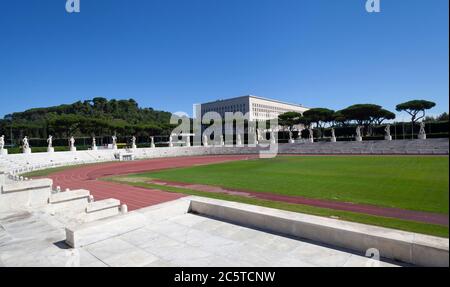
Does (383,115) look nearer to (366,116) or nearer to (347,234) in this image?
(366,116)

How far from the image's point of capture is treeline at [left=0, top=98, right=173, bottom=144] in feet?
187

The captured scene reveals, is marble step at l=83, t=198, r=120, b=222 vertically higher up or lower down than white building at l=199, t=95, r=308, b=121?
lower down

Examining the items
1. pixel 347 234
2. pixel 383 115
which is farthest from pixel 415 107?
pixel 347 234

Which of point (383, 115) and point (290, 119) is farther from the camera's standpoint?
point (290, 119)

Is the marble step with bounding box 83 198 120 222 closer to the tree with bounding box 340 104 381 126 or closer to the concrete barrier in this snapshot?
the concrete barrier

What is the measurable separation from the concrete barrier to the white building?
9924 centimetres

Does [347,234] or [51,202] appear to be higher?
[347,234]

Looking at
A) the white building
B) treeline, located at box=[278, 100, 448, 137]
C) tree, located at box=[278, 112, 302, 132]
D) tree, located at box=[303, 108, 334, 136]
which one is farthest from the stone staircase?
the white building

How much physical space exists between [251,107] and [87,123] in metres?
67.3

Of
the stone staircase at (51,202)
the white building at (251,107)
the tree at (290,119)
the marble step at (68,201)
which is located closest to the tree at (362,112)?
the tree at (290,119)

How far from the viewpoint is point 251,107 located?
11012 centimetres
